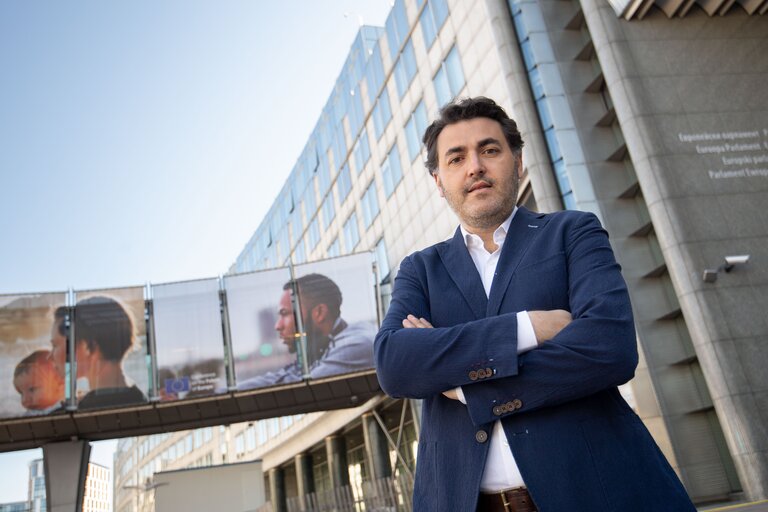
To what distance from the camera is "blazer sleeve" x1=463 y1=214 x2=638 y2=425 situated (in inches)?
69.2

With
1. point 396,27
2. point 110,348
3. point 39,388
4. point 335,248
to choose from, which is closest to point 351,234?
point 335,248

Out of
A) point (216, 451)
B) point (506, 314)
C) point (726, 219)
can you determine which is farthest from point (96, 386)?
point (216, 451)

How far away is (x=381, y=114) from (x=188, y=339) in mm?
12996

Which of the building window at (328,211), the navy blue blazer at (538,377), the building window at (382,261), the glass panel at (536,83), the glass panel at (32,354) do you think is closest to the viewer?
the navy blue blazer at (538,377)

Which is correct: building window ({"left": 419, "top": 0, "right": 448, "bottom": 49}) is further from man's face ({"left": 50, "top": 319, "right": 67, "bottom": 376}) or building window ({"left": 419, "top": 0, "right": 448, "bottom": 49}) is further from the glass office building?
man's face ({"left": 50, "top": 319, "right": 67, "bottom": 376})

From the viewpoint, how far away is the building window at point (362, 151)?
31906 millimetres

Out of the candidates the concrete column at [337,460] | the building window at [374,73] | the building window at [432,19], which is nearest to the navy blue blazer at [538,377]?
the building window at [432,19]

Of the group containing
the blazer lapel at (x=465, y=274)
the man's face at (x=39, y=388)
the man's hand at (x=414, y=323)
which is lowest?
the man's hand at (x=414, y=323)

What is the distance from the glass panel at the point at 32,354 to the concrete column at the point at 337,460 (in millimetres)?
17571

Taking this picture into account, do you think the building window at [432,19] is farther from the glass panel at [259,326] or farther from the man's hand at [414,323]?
the man's hand at [414,323]

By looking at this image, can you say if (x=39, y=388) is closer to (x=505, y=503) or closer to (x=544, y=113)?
(x=544, y=113)

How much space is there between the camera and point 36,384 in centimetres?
2522

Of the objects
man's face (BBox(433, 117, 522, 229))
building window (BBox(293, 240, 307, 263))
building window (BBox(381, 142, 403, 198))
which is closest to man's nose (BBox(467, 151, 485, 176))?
man's face (BBox(433, 117, 522, 229))

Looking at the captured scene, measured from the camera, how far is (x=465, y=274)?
84.0 inches
